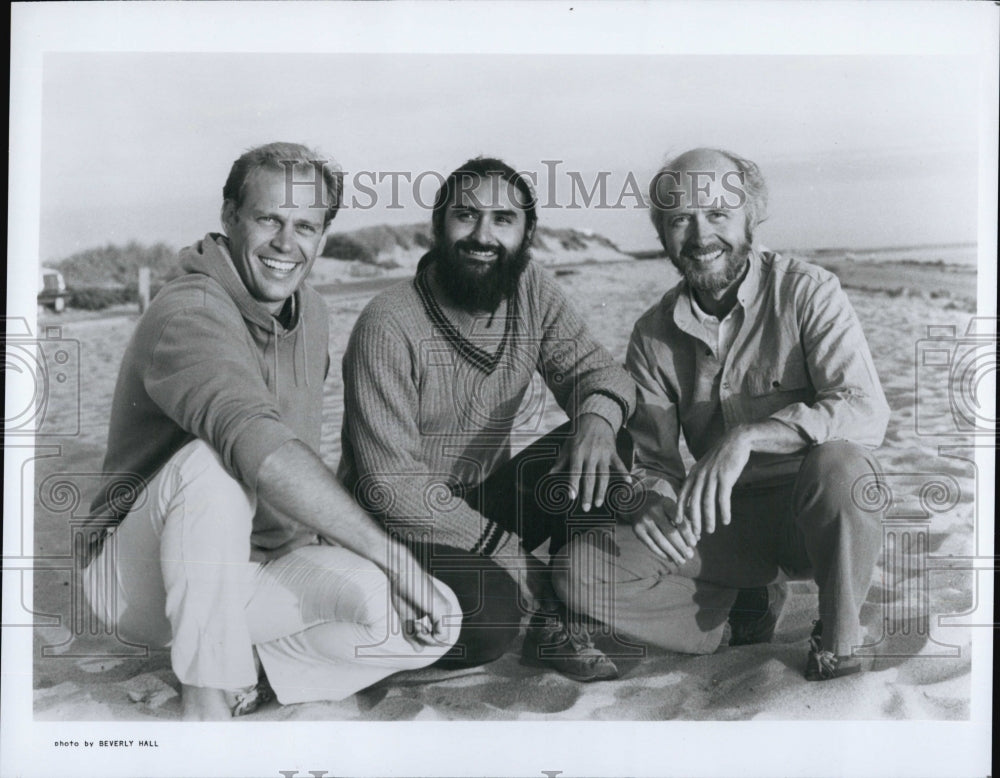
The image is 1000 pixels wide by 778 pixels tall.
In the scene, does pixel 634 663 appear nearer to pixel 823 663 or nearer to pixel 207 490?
pixel 823 663

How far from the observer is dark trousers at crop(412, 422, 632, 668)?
342cm

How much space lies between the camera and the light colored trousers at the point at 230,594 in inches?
132

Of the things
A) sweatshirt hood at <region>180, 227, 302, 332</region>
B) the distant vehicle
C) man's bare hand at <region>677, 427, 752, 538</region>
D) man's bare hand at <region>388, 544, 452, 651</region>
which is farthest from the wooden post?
man's bare hand at <region>677, 427, 752, 538</region>

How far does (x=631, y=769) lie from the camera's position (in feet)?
11.4

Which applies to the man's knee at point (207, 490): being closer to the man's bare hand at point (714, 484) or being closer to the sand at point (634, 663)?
the sand at point (634, 663)

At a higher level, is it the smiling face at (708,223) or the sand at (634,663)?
the smiling face at (708,223)

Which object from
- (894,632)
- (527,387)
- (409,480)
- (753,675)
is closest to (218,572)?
(409,480)

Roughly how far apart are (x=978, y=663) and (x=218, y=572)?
2.52 m

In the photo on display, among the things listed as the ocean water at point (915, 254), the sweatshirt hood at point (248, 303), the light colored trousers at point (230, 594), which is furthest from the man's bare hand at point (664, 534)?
the sweatshirt hood at point (248, 303)

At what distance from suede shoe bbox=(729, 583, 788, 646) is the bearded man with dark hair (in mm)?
433

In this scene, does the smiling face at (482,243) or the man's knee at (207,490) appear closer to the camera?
the man's knee at (207,490)

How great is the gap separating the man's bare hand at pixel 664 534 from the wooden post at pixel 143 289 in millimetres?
1730

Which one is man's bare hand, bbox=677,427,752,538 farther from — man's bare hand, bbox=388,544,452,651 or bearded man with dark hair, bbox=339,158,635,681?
man's bare hand, bbox=388,544,452,651

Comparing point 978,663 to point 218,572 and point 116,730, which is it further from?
point 116,730
